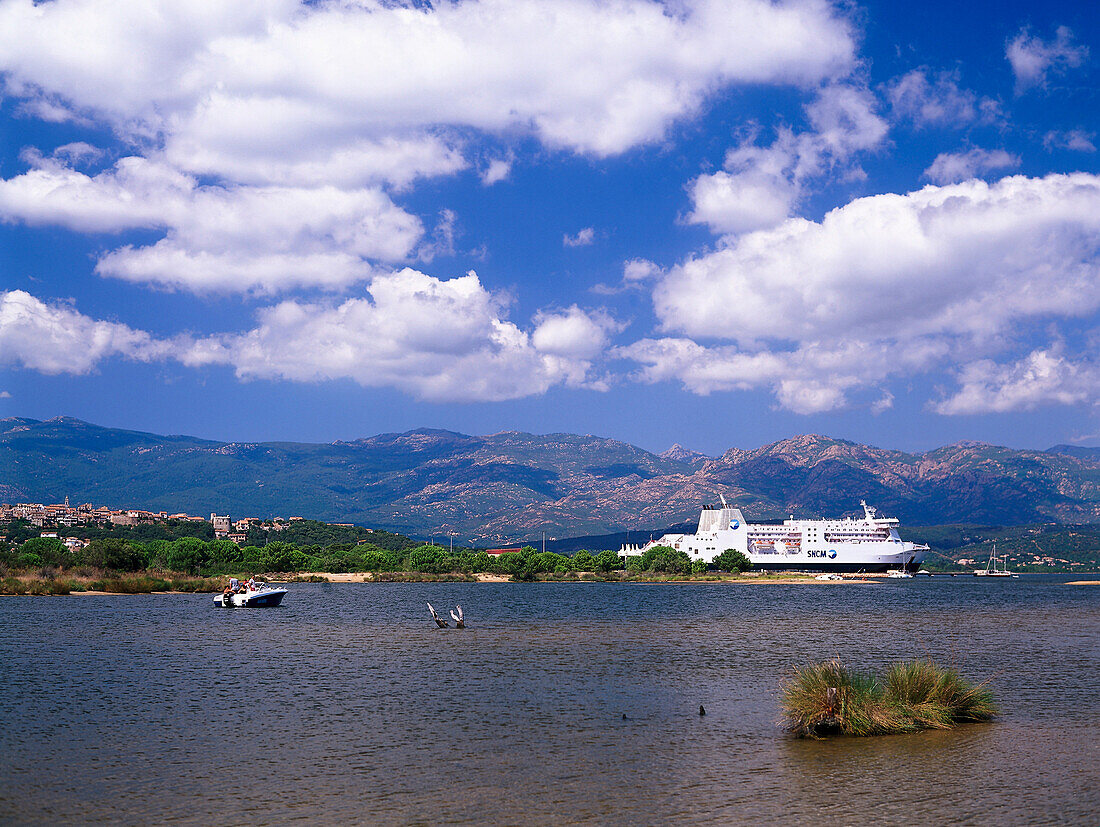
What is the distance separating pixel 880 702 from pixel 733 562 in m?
159

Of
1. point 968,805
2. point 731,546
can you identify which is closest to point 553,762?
point 968,805

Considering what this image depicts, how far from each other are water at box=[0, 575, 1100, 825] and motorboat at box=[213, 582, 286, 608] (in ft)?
89.9

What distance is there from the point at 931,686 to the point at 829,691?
3.51 meters

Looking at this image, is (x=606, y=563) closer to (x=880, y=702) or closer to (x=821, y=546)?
(x=821, y=546)

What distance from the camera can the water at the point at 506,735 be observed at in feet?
56.8

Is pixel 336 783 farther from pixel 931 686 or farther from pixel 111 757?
pixel 931 686

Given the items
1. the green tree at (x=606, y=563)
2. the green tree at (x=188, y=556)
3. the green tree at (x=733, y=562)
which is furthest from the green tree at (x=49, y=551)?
the green tree at (x=733, y=562)

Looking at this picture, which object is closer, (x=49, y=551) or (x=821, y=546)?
(x=49, y=551)

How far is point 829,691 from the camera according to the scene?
75.9 feet

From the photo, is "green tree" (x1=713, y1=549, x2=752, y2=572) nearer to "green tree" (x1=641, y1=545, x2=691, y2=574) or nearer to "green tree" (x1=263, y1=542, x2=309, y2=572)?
"green tree" (x1=641, y1=545, x2=691, y2=574)

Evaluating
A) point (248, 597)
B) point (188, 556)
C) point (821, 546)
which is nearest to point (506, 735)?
point (248, 597)

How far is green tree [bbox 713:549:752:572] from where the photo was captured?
17838 centimetres

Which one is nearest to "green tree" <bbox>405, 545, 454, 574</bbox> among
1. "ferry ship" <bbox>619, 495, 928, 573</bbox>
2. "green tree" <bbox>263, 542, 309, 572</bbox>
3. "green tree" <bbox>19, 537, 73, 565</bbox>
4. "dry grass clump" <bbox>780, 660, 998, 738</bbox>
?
"green tree" <bbox>263, 542, 309, 572</bbox>

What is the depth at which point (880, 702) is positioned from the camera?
2358 centimetres
